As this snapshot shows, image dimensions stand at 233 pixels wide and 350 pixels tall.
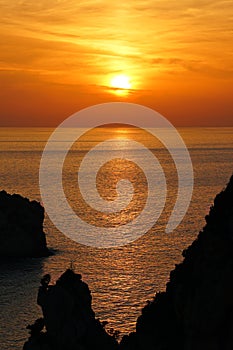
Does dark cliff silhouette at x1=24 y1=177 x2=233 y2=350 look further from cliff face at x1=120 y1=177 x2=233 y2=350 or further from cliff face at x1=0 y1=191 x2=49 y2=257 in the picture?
cliff face at x1=0 y1=191 x2=49 y2=257

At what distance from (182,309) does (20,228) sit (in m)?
71.1

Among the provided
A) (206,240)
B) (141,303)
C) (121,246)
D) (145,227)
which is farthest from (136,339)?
(145,227)

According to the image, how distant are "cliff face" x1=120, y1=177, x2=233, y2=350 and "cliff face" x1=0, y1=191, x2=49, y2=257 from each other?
64972 mm

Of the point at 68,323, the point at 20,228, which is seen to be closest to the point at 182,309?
the point at 68,323

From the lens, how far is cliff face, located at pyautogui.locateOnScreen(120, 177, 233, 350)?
3447 centimetres

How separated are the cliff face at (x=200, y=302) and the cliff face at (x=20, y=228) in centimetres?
6497

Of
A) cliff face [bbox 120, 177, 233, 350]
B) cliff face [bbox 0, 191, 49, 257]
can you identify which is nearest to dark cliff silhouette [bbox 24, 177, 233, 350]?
cliff face [bbox 120, 177, 233, 350]

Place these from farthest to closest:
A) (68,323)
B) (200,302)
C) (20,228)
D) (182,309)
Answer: (20,228) < (68,323) < (182,309) < (200,302)

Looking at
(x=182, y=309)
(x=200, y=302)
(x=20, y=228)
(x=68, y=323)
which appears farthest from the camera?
(x=20, y=228)

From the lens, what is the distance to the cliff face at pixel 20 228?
104 meters

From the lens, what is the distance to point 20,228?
10488 cm

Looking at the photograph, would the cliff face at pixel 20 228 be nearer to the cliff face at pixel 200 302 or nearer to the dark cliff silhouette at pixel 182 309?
the dark cliff silhouette at pixel 182 309

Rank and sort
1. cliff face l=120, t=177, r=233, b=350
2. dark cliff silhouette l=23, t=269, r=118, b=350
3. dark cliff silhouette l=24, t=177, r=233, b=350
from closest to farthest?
cliff face l=120, t=177, r=233, b=350
dark cliff silhouette l=24, t=177, r=233, b=350
dark cliff silhouette l=23, t=269, r=118, b=350

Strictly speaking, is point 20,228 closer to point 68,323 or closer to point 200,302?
point 68,323
